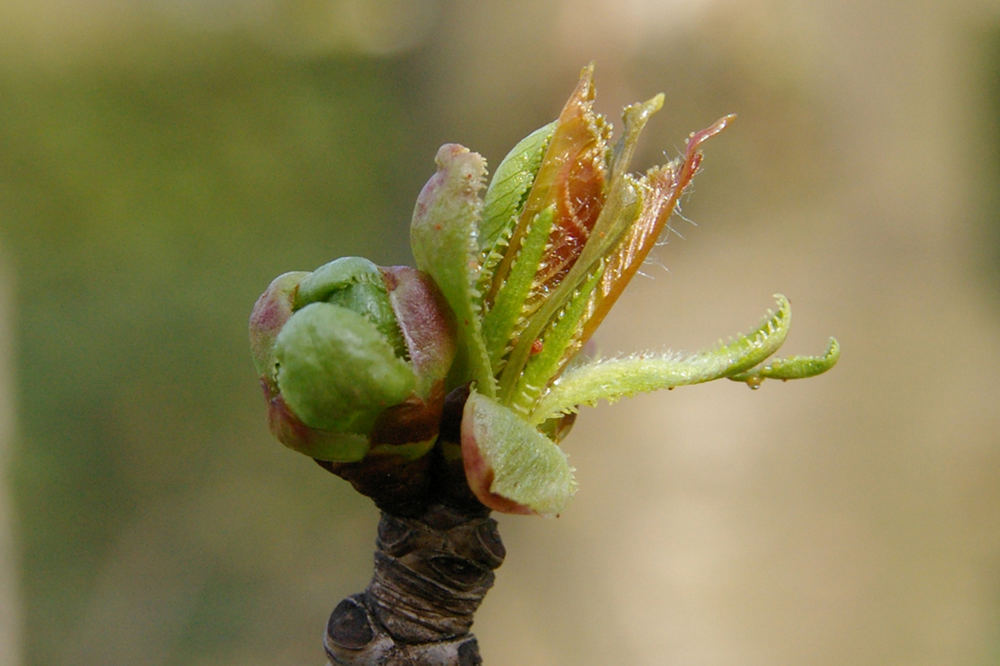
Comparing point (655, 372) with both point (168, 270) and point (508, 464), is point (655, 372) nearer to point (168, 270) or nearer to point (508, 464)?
point (508, 464)

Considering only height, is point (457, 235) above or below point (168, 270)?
above

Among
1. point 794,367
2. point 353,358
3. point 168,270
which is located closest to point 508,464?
point 353,358

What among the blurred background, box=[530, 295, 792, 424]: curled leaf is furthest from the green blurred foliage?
box=[530, 295, 792, 424]: curled leaf

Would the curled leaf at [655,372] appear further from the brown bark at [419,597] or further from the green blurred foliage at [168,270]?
the green blurred foliage at [168,270]

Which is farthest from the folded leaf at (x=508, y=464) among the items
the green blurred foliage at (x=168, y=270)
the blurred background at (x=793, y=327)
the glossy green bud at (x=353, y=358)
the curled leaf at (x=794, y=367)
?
the green blurred foliage at (x=168, y=270)

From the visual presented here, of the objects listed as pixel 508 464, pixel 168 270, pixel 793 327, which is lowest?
pixel 168 270

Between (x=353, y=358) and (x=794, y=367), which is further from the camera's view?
(x=794, y=367)

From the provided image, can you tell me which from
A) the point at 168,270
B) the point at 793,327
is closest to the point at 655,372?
the point at 793,327

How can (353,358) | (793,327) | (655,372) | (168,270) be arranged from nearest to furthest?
(353,358), (655,372), (793,327), (168,270)

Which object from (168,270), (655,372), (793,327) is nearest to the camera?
(655,372)

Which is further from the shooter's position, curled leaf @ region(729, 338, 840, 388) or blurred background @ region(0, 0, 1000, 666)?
blurred background @ region(0, 0, 1000, 666)

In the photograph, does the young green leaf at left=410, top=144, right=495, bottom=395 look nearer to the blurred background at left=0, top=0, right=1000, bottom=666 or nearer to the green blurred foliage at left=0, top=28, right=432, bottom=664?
the blurred background at left=0, top=0, right=1000, bottom=666
